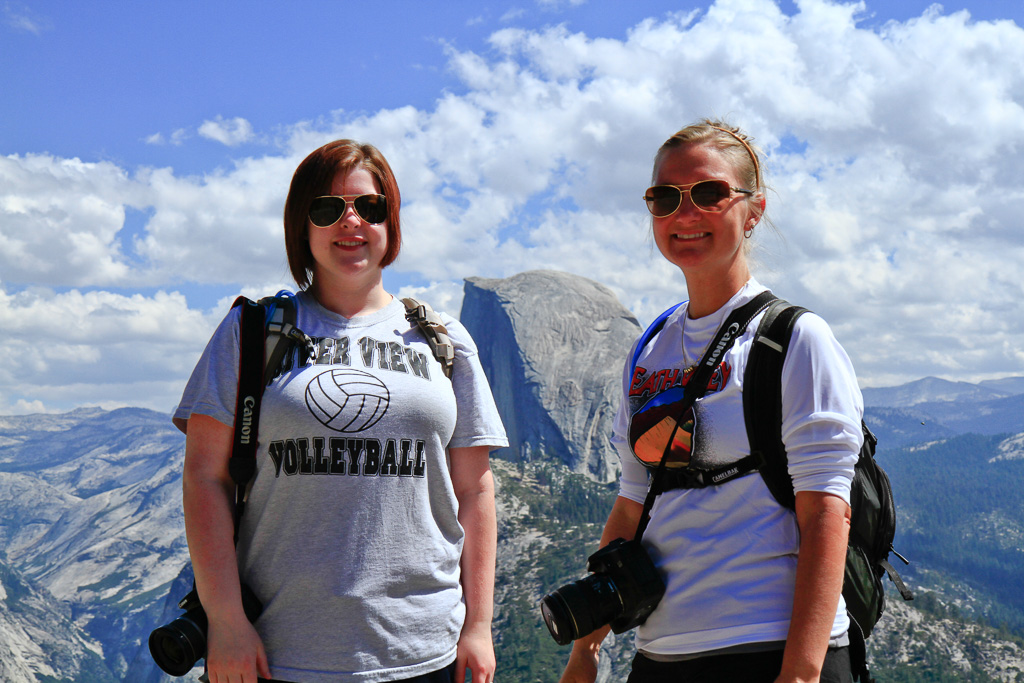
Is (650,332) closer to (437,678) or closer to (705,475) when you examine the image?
(705,475)

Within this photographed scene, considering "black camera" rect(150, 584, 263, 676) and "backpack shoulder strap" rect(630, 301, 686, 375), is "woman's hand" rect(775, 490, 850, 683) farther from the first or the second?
"black camera" rect(150, 584, 263, 676)

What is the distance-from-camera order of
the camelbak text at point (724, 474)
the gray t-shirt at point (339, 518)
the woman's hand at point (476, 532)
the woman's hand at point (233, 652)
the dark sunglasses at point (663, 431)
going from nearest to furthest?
1. the camelbak text at point (724, 474)
2. the dark sunglasses at point (663, 431)
3. the woman's hand at point (233, 652)
4. the gray t-shirt at point (339, 518)
5. the woman's hand at point (476, 532)

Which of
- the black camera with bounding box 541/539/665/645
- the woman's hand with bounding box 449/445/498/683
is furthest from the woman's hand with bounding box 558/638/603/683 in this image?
the woman's hand with bounding box 449/445/498/683

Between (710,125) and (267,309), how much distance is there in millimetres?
2402

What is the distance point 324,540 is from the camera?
3.73 meters

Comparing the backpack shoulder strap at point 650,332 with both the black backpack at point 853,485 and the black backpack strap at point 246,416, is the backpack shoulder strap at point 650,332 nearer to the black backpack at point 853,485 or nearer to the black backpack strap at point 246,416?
the black backpack at point 853,485

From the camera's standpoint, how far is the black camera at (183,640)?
352 cm

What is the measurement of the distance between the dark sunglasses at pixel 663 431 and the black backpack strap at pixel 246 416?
1799 millimetres

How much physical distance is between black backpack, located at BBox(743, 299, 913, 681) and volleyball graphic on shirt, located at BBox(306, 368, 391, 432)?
171 centimetres

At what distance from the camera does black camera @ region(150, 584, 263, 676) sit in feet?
11.6

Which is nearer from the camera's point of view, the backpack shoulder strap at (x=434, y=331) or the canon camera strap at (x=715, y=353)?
the canon camera strap at (x=715, y=353)

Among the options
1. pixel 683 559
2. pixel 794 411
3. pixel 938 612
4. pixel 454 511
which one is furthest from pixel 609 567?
pixel 938 612

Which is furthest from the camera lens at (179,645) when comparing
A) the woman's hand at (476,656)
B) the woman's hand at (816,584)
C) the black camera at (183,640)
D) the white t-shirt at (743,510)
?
the woman's hand at (816,584)

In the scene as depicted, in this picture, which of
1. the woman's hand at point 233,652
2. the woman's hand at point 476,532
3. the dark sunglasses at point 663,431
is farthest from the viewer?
the woman's hand at point 476,532
